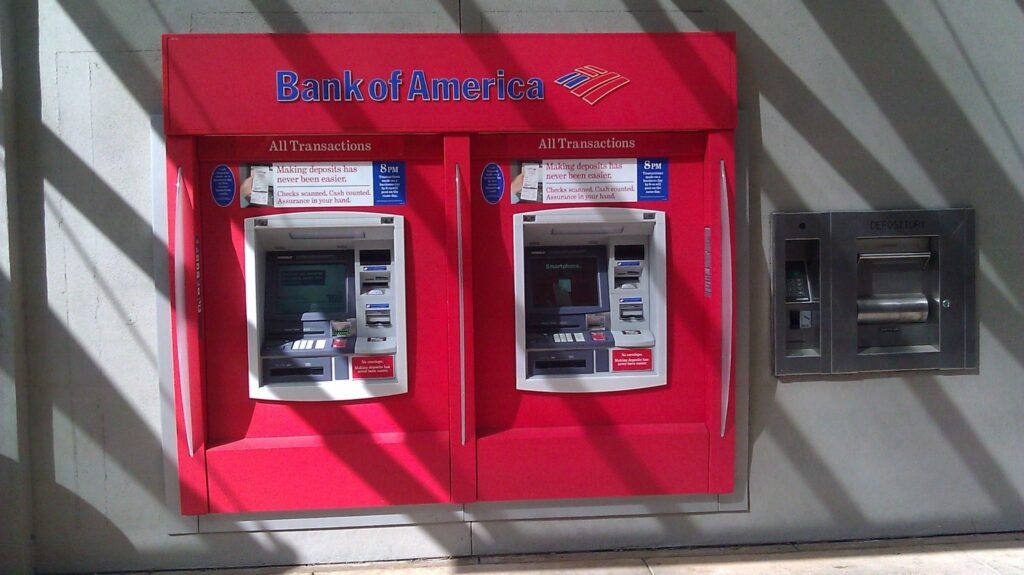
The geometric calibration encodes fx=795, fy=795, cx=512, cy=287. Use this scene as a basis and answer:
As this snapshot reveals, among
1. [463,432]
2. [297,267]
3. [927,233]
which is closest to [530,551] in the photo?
[463,432]

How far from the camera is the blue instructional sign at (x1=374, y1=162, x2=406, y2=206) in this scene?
3.85 m

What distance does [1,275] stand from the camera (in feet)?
12.1

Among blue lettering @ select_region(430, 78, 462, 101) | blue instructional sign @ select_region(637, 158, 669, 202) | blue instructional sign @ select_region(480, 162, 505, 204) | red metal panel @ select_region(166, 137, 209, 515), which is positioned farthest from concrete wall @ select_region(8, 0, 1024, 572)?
blue instructional sign @ select_region(480, 162, 505, 204)

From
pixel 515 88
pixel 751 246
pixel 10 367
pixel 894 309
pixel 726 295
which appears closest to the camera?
pixel 10 367

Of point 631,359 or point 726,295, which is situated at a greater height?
point 726,295

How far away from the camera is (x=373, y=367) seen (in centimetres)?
388

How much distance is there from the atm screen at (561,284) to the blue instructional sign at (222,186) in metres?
1.49

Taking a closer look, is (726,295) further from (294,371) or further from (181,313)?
(181,313)

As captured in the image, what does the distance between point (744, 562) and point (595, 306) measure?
4.86 feet

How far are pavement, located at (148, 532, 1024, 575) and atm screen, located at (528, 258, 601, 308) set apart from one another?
1286 millimetres

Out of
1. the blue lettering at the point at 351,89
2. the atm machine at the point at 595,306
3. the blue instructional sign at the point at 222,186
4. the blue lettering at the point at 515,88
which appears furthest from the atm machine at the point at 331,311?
the blue lettering at the point at 515,88

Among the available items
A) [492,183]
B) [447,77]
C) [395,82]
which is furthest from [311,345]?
[447,77]

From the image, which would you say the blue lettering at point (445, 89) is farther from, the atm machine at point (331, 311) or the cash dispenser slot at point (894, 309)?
the cash dispenser slot at point (894, 309)

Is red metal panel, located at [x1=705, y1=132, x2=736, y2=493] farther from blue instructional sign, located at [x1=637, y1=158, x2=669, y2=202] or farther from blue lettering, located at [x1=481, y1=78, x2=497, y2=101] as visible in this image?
blue lettering, located at [x1=481, y1=78, x2=497, y2=101]
